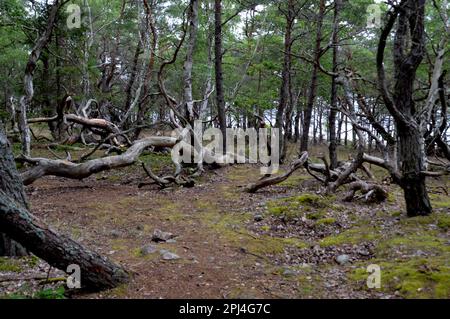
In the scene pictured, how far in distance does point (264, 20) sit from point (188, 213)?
14918 mm

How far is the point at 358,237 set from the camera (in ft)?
19.6

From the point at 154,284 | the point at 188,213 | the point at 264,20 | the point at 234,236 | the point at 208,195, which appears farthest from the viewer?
the point at 264,20

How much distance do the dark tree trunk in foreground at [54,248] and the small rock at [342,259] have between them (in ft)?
9.54

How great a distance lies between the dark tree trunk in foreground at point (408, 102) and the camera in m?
5.96

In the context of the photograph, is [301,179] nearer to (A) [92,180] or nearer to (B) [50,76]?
(A) [92,180]

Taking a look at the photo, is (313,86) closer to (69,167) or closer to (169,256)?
(69,167)

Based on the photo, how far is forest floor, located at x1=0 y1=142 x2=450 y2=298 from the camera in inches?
163

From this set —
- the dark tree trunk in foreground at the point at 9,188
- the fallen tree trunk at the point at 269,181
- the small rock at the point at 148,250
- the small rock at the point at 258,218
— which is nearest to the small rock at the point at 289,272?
the small rock at the point at 148,250

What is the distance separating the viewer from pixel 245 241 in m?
6.10

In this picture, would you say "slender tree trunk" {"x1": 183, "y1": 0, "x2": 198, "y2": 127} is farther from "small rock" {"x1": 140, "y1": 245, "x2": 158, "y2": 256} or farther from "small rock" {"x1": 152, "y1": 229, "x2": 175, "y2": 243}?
"small rock" {"x1": 140, "y1": 245, "x2": 158, "y2": 256}

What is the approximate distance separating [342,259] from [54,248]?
3756 mm

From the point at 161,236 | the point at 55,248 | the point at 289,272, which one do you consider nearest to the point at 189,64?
the point at 161,236

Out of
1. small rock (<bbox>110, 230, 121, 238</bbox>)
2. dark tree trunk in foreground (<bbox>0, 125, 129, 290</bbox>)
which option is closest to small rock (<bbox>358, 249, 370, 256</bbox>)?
dark tree trunk in foreground (<bbox>0, 125, 129, 290</bbox>)
